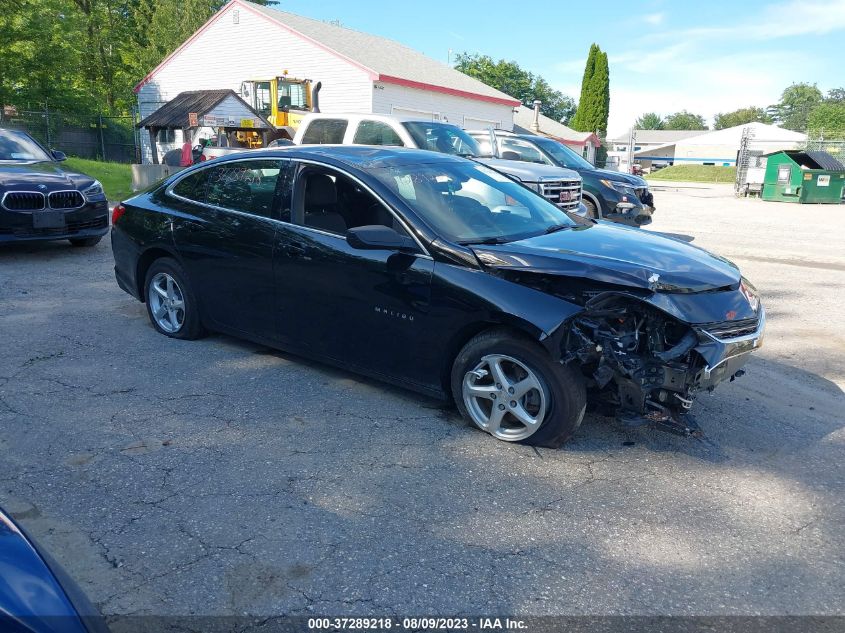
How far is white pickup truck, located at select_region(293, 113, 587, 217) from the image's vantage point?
9945 millimetres

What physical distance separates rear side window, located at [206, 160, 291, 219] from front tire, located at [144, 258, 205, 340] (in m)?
0.73

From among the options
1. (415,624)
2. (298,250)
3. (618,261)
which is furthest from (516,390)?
(298,250)

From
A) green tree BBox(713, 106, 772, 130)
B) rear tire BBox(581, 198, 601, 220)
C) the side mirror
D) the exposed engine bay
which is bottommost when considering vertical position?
the exposed engine bay

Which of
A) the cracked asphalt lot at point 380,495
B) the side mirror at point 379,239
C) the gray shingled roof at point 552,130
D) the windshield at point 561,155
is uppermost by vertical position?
the gray shingled roof at point 552,130

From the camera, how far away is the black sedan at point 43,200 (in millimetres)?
8414

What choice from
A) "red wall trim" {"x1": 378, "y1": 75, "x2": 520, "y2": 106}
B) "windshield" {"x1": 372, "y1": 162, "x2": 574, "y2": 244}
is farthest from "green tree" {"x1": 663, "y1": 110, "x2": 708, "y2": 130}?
"windshield" {"x1": 372, "y1": 162, "x2": 574, "y2": 244}

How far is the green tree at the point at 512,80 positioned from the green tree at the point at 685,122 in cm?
7556

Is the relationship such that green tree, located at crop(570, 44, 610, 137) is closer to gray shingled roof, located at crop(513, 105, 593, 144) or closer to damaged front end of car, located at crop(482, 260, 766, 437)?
gray shingled roof, located at crop(513, 105, 593, 144)

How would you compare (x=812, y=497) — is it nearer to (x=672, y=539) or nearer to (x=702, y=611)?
(x=672, y=539)

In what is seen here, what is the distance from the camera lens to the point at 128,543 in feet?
9.86

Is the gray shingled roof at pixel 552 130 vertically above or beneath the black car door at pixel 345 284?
above

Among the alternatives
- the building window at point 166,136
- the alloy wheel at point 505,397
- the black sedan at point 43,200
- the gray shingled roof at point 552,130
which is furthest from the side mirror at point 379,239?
the gray shingled roof at point 552,130

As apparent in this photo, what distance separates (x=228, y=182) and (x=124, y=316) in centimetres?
211

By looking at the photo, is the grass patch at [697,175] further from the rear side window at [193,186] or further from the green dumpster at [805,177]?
the rear side window at [193,186]
